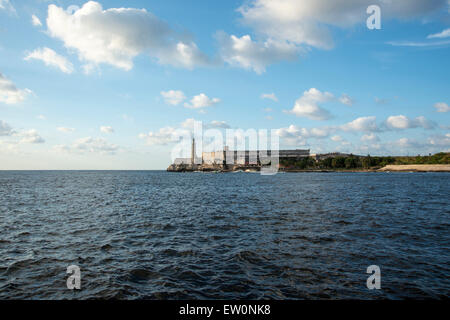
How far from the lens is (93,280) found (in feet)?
40.8

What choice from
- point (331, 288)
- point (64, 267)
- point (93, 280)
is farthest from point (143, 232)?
point (331, 288)

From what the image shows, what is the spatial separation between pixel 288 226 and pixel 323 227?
277cm

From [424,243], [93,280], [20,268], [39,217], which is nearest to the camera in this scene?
[93,280]

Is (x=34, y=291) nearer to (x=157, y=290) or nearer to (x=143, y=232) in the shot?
(x=157, y=290)

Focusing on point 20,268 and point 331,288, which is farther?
point 20,268
